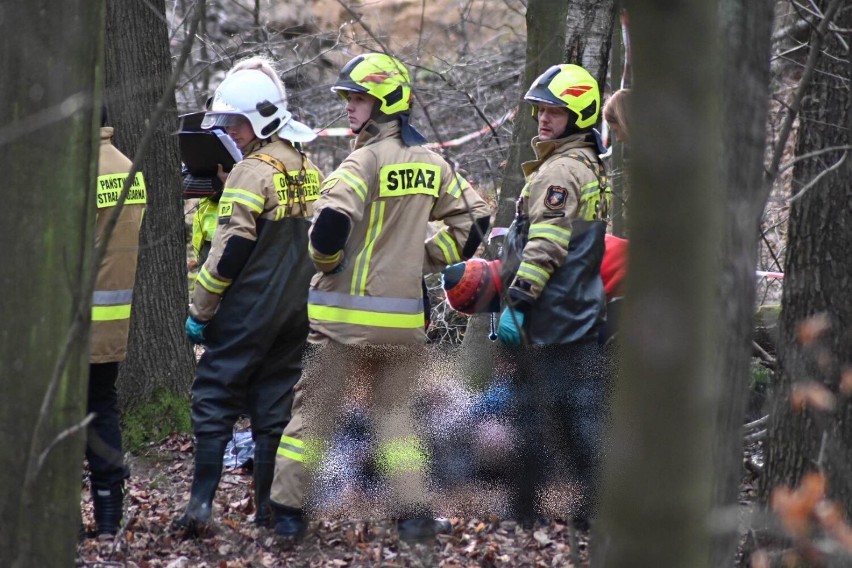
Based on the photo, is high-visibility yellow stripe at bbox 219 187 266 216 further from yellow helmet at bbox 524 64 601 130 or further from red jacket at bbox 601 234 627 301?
red jacket at bbox 601 234 627 301

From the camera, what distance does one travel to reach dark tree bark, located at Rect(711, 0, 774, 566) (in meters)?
2.06

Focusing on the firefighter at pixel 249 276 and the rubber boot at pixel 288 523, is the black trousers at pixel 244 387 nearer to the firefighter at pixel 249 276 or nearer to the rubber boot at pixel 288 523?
the firefighter at pixel 249 276

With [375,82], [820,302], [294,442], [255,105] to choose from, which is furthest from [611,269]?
[255,105]

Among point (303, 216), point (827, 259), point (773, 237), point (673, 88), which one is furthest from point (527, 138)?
point (673, 88)

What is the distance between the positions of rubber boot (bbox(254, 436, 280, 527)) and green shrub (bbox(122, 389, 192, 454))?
1559 millimetres

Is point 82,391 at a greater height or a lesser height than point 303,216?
lesser

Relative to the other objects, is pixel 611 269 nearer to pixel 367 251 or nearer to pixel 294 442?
pixel 367 251

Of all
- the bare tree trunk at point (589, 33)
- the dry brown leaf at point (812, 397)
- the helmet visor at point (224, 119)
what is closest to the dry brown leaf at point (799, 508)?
the dry brown leaf at point (812, 397)

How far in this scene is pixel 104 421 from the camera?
531cm

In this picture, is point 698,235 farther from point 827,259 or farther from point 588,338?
point 588,338

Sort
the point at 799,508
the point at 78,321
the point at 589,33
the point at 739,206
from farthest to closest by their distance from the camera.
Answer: the point at 589,33, the point at 799,508, the point at 78,321, the point at 739,206

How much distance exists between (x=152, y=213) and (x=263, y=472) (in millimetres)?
2129

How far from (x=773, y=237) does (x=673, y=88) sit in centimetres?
896

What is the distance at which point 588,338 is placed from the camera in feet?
17.0
